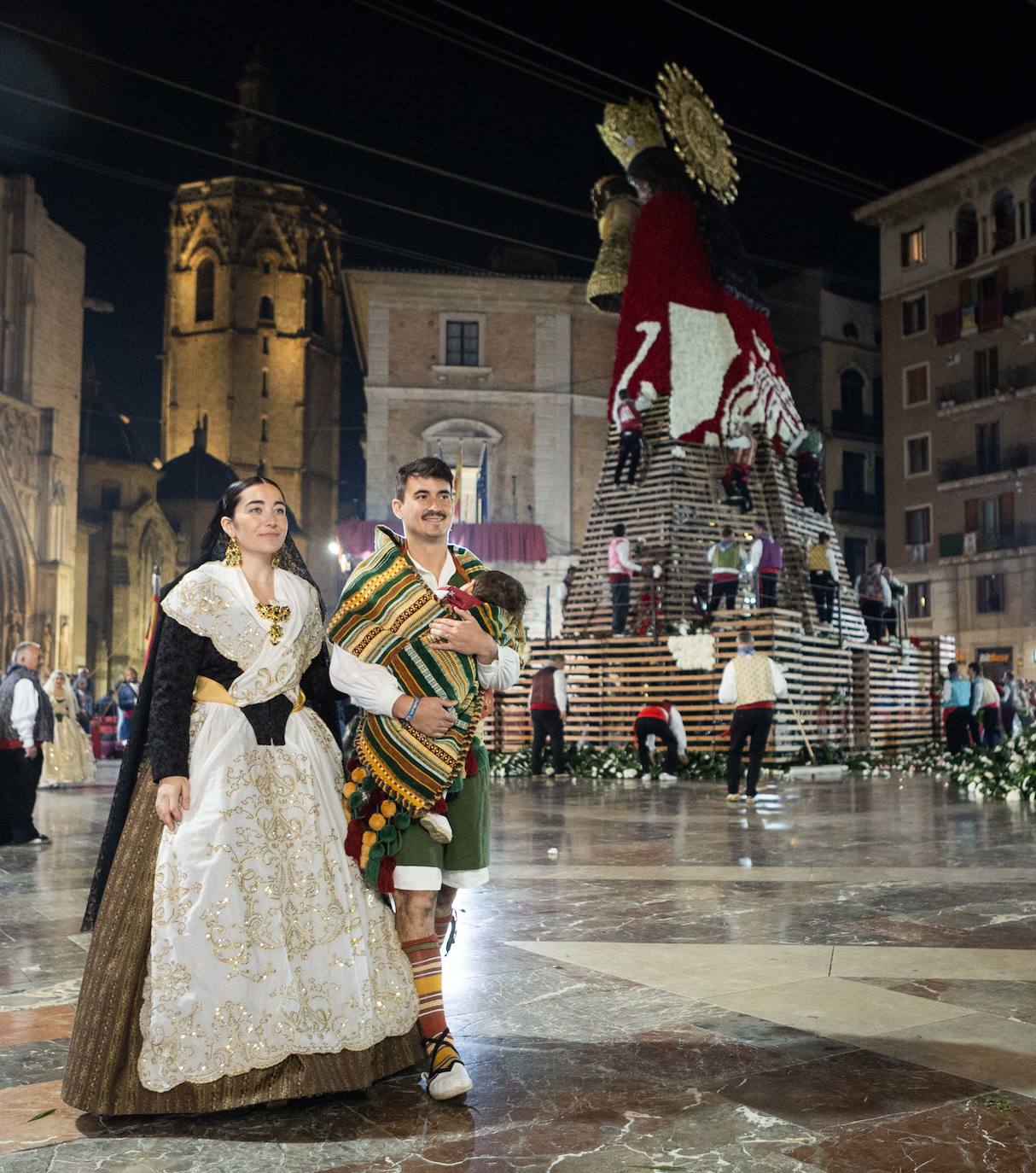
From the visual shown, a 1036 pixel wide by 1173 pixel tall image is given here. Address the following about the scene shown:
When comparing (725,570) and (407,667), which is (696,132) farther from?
(407,667)

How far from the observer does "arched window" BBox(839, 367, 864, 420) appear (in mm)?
44469

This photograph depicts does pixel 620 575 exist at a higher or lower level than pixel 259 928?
higher

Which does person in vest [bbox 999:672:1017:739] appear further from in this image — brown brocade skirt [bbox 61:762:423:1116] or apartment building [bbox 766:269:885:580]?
brown brocade skirt [bbox 61:762:423:1116]

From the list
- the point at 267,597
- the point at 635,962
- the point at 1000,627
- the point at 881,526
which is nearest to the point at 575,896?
the point at 635,962

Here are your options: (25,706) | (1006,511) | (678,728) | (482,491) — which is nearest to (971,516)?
(1006,511)

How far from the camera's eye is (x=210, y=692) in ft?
12.4

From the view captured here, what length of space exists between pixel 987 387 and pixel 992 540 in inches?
191

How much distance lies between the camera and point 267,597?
13.0 ft

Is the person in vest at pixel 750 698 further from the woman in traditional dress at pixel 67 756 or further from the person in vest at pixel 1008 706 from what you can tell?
the person in vest at pixel 1008 706

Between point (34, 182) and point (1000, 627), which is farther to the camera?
point (34, 182)

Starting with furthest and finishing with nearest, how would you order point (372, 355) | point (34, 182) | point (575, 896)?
point (34, 182) < point (372, 355) < point (575, 896)

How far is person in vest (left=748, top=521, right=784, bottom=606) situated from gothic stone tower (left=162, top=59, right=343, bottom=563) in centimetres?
3992

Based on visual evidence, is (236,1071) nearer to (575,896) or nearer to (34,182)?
(575,896)

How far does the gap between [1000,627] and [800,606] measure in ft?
62.7
